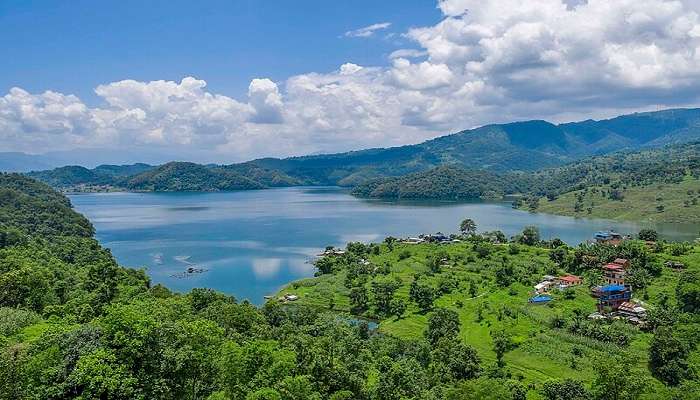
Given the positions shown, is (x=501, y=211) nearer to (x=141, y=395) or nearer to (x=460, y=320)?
(x=460, y=320)

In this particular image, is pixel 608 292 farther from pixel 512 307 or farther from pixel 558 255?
pixel 558 255

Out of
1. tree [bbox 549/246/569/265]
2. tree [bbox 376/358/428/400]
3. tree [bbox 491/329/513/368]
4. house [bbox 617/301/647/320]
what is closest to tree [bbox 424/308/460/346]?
tree [bbox 491/329/513/368]

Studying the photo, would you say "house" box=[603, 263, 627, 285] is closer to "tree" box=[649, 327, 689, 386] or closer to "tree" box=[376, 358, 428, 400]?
"tree" box=[649, 327, 689, 386]

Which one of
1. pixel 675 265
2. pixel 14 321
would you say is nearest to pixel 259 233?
pixel 675 265

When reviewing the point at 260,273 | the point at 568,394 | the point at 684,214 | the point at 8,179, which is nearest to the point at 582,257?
the point at 568,394

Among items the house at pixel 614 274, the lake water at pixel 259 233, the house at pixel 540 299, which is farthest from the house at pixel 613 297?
the lake water at pixel 259 233

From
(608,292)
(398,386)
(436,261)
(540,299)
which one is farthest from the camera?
(436,261)
